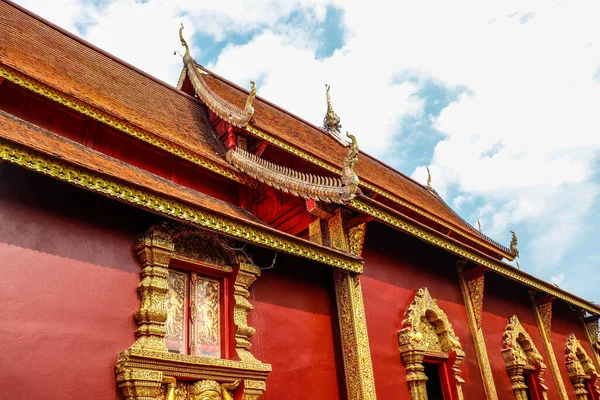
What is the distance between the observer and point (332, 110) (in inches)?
597

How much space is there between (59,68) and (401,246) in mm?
5129

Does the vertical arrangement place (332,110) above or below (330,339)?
above

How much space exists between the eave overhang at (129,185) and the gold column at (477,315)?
10.3 ft

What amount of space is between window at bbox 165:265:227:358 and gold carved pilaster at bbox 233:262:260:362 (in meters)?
0.17

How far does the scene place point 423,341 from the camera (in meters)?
7.17

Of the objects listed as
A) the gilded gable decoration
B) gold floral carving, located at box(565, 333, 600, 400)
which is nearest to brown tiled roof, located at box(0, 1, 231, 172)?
the gilded gable decoration

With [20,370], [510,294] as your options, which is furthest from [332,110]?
[20,370]

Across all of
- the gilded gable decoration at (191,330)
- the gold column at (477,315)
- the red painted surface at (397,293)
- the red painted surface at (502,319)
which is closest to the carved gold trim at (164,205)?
the gilded gable decoration at (191,330)

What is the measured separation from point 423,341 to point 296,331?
7.16ft

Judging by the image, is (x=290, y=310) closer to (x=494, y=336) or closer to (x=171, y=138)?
(x=171, y=138)

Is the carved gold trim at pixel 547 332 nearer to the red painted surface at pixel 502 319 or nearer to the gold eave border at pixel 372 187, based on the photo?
the red painted surface at pixel 502 319

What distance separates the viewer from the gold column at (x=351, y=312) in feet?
19.4

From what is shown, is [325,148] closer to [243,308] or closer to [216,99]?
[216,99]

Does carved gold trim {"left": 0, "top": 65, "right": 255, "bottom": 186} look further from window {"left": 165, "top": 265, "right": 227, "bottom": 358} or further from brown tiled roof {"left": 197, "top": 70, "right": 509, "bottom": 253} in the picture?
window {"left": 165, "top": 265, "right": 227, "bottom": 358}
